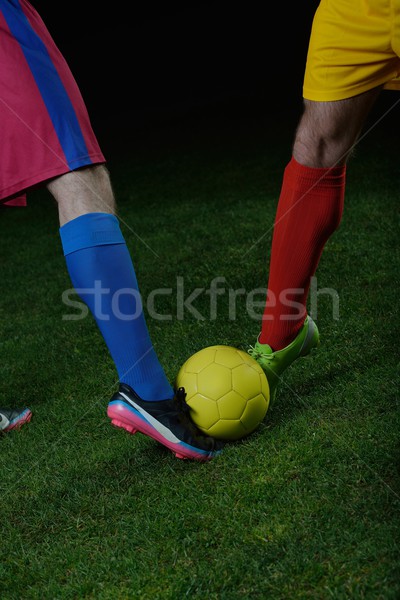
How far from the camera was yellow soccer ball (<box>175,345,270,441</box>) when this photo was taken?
6.14 ft

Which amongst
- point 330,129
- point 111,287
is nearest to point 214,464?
point 111,287

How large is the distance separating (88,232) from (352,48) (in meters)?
0.77

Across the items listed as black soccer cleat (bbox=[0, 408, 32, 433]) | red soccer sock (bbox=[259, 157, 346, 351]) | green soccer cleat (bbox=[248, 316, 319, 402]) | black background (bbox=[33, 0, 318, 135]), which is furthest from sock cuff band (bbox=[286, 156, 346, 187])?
black background (bbox=[33, 0, 318, 135])

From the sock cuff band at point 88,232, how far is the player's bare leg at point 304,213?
0.51 m

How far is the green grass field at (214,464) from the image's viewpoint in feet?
4.63

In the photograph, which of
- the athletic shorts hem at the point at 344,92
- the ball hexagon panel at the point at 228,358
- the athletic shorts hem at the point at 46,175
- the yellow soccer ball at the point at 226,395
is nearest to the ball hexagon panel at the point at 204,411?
the yellow soccer ball at the point at 226,395

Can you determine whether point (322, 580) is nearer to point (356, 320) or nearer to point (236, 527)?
point (236, 527)

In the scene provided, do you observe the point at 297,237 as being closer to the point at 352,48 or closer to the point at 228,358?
the point at 228,358

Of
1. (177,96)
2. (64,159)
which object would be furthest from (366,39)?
(177,96)

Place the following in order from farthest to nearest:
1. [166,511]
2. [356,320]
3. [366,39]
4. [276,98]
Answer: [276,98] < [356,320] < [366,39] < [166,511]

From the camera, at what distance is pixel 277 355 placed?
2.09 meters

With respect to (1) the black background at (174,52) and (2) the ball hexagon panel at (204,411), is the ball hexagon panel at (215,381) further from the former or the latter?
(1) the black background at (174,52)

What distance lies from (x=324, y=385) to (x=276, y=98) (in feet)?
26.2

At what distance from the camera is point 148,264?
3.88 meters
